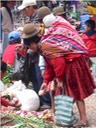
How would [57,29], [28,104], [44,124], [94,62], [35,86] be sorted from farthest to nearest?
[94,62] < [35,86] < [28,104] < [57,29] < [44,124]

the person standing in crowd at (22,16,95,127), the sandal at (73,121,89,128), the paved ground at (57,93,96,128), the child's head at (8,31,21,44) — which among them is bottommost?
the paved ground at (57,93,96,128)

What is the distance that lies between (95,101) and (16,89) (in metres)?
1.33

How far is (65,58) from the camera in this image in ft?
18.0

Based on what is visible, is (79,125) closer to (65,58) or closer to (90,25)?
→ (65,58)

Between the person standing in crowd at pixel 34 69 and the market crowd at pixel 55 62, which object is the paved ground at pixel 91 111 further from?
the person standing in crowd at pixel 34 69

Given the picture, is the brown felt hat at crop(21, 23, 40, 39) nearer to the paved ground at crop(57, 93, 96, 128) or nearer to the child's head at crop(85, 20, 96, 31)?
the paved ground at crop(57, 93, 96, 128)

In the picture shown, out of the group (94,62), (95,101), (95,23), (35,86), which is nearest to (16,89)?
(35,86)

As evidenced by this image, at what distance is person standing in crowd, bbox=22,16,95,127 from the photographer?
542 cm

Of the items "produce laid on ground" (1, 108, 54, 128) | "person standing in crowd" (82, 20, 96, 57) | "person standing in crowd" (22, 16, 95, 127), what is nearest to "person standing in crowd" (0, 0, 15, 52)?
"person standing in crowd" (82, 20, 96, 57)

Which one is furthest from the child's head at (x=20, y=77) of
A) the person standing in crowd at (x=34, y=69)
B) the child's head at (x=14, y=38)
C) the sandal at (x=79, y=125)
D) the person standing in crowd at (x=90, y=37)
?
the person standing in crowd at (x=90, y=37)

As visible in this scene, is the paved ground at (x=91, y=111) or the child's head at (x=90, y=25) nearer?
the paved ground at (x=91, y=111)

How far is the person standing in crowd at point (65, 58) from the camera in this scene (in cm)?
542

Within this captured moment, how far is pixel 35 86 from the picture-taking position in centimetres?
705

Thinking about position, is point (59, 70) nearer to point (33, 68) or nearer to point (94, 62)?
point (33, 68)
